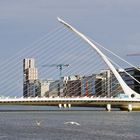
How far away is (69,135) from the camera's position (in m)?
65.9

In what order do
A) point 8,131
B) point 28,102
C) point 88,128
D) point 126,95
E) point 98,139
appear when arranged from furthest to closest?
1. point 126,95
2. point 28,102
3. point 88,128
4. point 8,131
5. point 98,139

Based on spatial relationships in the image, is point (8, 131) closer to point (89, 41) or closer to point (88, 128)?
point (88, 128)

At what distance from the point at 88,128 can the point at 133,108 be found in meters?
64.6

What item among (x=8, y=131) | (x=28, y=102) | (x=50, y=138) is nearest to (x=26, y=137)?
(x=50, y=138)

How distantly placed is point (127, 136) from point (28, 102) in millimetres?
61812

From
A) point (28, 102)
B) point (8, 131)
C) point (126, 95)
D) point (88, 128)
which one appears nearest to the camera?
point (8, 131)

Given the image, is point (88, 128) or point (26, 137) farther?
point (88, 128)

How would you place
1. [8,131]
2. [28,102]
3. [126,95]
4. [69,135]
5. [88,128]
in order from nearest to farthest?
[69,135] < [8,131] < [88,128] < [28,102] < [126,95]

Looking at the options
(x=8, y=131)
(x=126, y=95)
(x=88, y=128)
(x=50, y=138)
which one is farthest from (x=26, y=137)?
(x=126, y=95)

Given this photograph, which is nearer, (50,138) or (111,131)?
(50,138)

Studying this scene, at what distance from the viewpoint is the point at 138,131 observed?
2891 inches

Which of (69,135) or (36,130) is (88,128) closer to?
(36,130)

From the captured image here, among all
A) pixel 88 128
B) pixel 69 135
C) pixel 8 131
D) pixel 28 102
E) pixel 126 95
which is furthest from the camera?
pixel 126 95

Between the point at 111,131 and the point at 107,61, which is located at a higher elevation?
the point at 107,61
